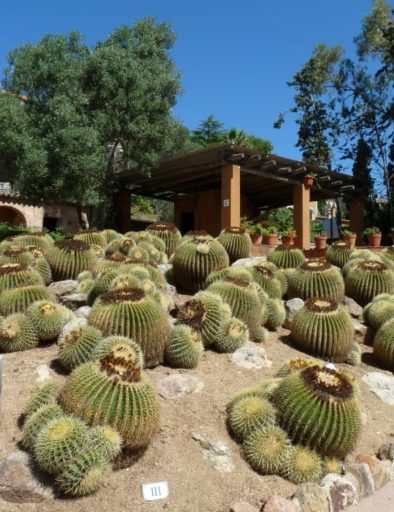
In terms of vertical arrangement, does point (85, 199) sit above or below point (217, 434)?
above

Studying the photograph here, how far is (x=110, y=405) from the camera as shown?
382cm

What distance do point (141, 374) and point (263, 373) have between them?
2.05m

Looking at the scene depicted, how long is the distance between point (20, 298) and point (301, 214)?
12.8 metres

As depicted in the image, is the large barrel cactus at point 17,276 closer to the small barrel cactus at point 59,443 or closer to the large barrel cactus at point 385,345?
the small barrel cactus at point 59,443

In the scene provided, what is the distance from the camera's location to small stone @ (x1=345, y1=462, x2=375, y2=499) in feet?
14.1

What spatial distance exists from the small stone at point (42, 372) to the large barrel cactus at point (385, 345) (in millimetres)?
4302

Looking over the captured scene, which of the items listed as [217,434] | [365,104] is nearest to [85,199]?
[217,434]

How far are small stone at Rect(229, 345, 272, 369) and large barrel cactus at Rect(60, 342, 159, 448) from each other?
1.94 meters

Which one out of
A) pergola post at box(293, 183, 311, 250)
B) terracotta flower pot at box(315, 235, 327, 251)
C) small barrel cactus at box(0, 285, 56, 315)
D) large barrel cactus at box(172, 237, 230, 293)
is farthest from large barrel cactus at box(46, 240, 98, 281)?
pergola post at box(293, 183, 311, 250)

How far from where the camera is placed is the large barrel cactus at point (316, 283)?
25.9ft

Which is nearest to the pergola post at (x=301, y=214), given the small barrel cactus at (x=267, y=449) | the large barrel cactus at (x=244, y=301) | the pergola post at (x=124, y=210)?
the pergola post at (x=124, y=210)

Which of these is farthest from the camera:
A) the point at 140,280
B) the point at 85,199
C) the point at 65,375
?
the point at 85,199

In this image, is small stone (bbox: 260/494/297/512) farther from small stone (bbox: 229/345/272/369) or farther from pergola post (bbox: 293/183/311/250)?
pergola post (bbox: 293/183/311/250)

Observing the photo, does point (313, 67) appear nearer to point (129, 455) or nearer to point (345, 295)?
point (345, 295)
